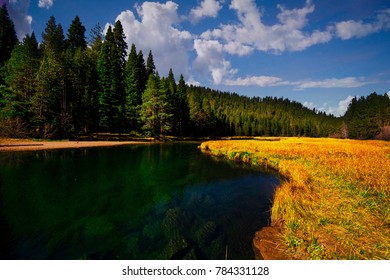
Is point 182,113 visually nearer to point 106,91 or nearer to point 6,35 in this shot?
point 106,91

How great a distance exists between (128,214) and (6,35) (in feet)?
220

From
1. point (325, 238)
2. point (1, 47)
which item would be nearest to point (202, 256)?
point (325, 238)

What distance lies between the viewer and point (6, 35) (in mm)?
53625

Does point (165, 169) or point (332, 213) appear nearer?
point (332, 213)

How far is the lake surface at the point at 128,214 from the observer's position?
22.3ft

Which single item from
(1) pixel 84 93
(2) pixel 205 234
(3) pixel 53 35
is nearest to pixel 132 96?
(1) pixel 84 93

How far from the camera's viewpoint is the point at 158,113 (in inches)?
2072

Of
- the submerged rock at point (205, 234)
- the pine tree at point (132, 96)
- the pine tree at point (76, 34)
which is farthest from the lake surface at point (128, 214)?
the pine tree at point (76, 34)

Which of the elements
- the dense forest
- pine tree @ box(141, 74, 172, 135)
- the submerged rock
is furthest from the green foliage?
the submerged rock

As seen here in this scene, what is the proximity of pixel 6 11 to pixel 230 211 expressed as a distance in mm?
77087

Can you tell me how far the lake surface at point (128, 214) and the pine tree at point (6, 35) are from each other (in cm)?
4835

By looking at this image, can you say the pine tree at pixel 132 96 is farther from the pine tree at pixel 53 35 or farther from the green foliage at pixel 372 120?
the green foliage at pixel 372 120

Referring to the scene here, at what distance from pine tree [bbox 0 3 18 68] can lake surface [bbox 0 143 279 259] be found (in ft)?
159

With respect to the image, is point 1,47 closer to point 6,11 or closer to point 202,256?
point 6,11
